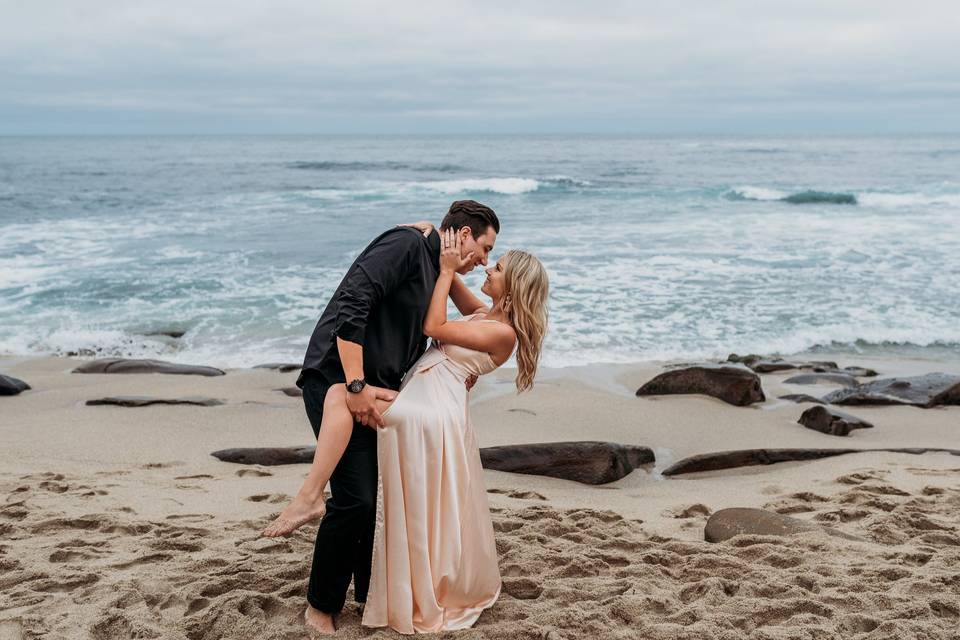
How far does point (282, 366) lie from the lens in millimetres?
10820

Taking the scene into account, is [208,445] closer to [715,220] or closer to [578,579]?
[578,579]

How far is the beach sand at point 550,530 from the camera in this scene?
415cm

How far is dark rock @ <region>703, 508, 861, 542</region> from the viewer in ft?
17.2

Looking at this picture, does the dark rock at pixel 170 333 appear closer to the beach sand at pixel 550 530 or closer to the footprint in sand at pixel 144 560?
the beach sand at pixel 550 530

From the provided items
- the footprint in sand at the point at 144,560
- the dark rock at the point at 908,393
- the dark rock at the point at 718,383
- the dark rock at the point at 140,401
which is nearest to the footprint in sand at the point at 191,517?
the footprint in sand at the point at 144,560

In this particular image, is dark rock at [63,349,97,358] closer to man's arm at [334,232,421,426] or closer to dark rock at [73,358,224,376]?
dark rock at [73,358,224,376]

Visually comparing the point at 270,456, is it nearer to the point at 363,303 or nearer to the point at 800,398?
the point at 363,303

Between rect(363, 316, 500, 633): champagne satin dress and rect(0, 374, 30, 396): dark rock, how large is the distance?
684 centimetres

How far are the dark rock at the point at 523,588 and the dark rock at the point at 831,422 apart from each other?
4.50 metres

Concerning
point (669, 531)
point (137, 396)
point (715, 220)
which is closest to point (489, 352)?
point (669, 531)

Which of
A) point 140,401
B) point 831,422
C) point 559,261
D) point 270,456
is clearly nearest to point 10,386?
point 140,401

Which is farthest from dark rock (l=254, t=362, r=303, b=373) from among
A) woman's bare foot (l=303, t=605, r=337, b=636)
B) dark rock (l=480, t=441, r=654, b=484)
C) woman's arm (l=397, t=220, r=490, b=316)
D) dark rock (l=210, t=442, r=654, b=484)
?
woman's bare foot (l=303, t=605, r=337, b=636)

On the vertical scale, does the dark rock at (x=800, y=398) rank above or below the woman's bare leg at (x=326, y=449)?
below

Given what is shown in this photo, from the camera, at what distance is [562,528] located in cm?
548
